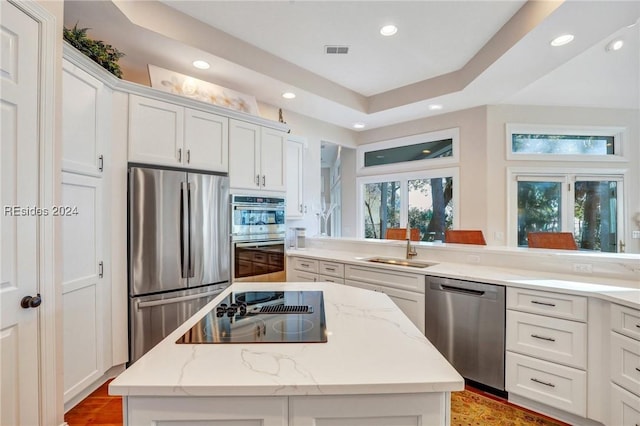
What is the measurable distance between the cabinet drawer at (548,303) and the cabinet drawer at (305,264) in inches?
75.5

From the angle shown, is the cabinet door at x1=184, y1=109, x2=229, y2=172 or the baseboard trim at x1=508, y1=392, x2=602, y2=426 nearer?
the baseboard trim at x1=508, y1=392, x2=602, y2=426

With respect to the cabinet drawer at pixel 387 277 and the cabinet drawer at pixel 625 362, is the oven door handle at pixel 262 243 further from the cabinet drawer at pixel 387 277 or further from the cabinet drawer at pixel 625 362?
the cabinet drawer at pixel 625 362

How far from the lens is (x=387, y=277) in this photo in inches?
108

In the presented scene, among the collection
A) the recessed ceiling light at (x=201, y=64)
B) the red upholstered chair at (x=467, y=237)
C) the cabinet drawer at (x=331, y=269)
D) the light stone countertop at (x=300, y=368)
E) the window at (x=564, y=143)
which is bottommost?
the cabinet drawer at (x=331, y=269)

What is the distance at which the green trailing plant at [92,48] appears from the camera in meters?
2.03

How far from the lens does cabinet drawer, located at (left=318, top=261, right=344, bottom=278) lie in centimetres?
313

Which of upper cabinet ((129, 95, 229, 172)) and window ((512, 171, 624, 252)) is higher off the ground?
upper cabinet ((129, 95, 229, 172))

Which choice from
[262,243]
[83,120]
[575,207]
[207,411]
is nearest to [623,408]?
[207,411]

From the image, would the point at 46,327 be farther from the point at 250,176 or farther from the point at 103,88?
the point at 250,176

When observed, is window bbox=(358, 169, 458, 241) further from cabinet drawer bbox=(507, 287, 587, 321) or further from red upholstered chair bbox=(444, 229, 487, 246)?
cabinet drawer bbox=(507, 287, 587, 321)

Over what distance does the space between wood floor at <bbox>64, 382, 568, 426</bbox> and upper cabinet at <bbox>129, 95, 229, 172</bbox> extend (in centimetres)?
184

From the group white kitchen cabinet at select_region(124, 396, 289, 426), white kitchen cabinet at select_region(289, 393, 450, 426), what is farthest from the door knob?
white kitchen cabinet at select_region(289, 393, 450, 426)

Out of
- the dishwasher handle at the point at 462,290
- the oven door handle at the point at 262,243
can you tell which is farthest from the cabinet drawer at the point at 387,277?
the oven door handle at the point at 262,243

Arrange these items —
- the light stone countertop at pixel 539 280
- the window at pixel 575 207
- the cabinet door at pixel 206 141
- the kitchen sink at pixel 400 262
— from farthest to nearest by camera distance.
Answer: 1. the window at pixel 575 207
2. the kitchen sink at pixel 400 262
3. the cabinet door at pixel 206 141
4. the light stone countertop at pixel 539 280
